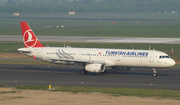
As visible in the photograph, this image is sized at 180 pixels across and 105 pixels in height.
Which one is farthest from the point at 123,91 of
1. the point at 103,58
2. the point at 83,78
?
the point at 103,58

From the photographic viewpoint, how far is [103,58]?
1892 inches

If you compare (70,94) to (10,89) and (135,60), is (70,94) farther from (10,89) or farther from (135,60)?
(135,60)

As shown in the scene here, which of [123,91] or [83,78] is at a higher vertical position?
[83,78]

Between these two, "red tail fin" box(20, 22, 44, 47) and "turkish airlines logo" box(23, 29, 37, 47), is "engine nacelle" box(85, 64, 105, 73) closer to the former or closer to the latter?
"red tail fin" box(20, 22, 44, 47)

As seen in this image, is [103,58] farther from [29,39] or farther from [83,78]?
[29,39]

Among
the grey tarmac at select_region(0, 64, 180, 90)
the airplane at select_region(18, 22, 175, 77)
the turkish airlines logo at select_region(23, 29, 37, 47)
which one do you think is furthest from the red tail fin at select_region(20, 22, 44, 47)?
the grey tarmac at select_region(0, 64, 180, 90)

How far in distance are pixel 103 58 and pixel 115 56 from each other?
2.02 meters

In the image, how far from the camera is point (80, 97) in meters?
31.3

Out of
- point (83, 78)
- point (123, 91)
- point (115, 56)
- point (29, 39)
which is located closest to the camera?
point (123, 91)

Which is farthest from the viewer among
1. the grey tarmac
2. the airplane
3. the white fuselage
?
the airplane

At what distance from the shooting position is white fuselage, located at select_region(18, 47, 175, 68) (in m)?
45.7

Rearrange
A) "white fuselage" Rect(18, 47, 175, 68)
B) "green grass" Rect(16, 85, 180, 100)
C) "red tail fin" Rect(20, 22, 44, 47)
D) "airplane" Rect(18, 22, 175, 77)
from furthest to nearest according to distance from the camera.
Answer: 1. "red tail fin" Rect(20, 22, 44, 47)
2. "airplane" Rect(18, 22, 175, 77)
3. "white fuselage" Rect(18, 47, 175, 68)
4. "green grass" Rect(16, 85, 180, 100)

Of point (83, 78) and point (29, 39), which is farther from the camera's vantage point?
point (29, 39)

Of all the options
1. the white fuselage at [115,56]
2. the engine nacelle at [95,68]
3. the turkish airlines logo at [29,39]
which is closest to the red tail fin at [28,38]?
the turkish airlines logo at [29,39]
